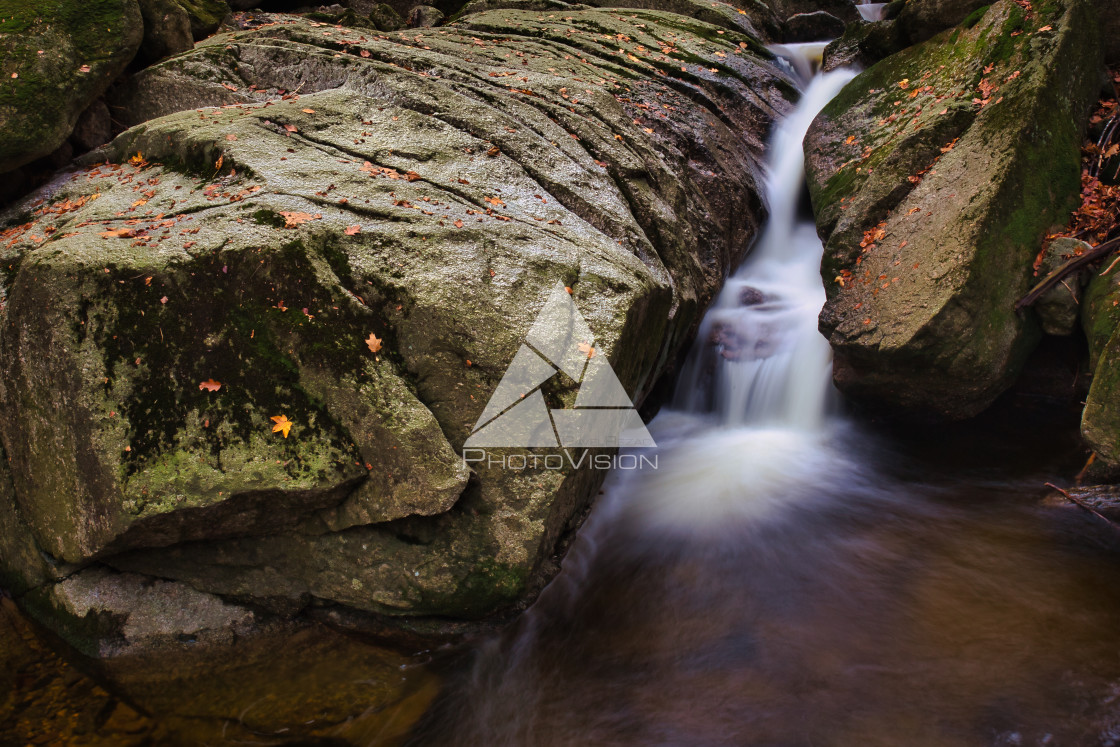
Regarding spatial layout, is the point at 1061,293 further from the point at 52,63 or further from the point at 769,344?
the point at 52,63

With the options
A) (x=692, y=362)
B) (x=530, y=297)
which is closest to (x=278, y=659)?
(x=530, y=297)

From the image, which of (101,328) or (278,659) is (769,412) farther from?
(101,328)

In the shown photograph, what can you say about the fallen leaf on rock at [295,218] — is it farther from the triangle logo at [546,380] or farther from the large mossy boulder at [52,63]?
the large mossy boulder at [52,63]

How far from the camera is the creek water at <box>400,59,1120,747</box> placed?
3646 millimetres

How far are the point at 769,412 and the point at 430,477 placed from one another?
478 cm

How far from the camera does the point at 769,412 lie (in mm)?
7348

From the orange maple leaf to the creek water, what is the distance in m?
2.07

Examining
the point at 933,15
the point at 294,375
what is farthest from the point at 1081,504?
the point at 294,375

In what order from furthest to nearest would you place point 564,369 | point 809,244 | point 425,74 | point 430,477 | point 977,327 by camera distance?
point 809,244 < point 425,74 < point 977,327 < point 564,369 < point 430,477

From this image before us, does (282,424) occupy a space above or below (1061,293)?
below

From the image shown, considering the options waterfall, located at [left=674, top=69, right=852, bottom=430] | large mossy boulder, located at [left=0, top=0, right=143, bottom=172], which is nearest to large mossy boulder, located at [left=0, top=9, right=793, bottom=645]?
large mossy boulder, located at [left=0, top=0, right=143, bottom=172]

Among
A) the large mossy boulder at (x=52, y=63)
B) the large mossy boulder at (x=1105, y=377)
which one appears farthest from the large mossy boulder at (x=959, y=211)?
the large mossy boulder at (x=52, y=63)

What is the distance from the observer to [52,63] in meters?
6.06

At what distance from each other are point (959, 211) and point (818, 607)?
3925mm
